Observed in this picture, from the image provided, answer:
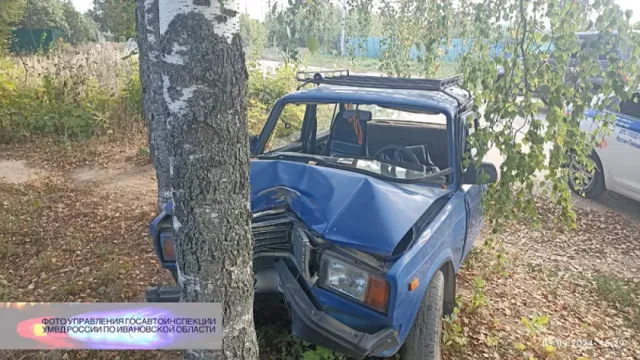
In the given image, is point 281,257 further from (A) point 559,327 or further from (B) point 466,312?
(A) point 559,327

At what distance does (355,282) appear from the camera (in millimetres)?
2338

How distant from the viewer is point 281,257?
2.63 metres

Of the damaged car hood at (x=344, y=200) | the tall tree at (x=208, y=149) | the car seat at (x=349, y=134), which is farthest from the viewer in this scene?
the car seat at (x=349, y=134)

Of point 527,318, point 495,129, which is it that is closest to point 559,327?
point 527,318

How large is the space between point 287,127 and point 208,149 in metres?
2.57

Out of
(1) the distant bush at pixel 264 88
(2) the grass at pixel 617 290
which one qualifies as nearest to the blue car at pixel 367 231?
(2) the grass at pixel 617 290

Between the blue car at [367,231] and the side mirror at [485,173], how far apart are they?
0.03 feet

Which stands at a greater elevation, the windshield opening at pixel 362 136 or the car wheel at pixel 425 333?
the windshield opening at pixel 362 136

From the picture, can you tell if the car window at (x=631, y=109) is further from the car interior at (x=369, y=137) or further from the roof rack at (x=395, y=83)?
the car interior at (x=369, y=137)

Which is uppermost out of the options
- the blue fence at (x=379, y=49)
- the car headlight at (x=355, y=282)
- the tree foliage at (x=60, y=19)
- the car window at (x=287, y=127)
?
the tree foliage at (x=60, y=19)

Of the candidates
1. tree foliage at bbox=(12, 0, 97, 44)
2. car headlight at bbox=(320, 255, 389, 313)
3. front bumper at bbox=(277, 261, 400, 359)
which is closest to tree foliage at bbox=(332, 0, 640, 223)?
car headlight at bbox=(320, 255, 389, 313)

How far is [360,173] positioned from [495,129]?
90 centimetres

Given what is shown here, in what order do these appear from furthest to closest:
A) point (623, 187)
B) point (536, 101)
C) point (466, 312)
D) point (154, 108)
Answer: point (623, 187) → point (154, 108) → point (466, 312) → point (536, 101)

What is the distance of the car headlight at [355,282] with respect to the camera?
7.32 feet
